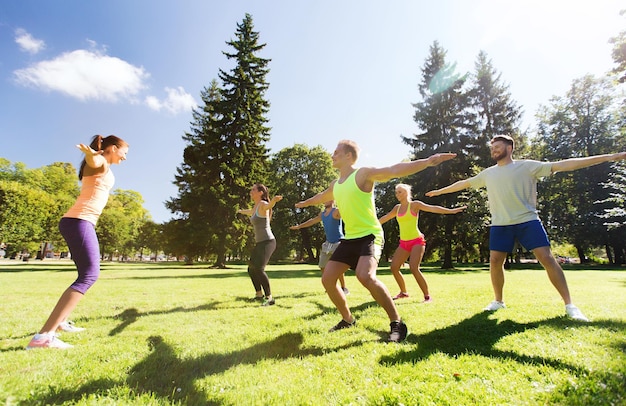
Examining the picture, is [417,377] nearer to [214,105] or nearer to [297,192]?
[214,105]

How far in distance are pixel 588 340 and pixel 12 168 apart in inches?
2595

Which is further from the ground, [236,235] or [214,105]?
[214,105]

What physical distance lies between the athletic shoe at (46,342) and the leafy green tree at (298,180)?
A: 38.4 meters

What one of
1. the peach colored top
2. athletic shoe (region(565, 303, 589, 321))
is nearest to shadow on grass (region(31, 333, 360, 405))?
the peach colored top

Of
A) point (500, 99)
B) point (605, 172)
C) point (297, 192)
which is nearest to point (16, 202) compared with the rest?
point (297, 192)

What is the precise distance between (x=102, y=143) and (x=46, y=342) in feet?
8.46

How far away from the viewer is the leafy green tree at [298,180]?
42969mm

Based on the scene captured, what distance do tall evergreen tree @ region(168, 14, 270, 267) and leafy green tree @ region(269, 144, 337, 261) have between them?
40.0 ft

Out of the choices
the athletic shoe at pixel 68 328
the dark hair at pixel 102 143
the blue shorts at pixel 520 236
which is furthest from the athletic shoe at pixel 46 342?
the blue shorts at pixel 520 236

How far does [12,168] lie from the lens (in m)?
47.7

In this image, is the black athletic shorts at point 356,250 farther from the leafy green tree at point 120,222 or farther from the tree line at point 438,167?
the leafy green tree at point 120,222

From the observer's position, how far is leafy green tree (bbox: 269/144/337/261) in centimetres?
4297

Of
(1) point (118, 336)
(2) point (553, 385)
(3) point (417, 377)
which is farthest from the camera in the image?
(1) point (118, 336)

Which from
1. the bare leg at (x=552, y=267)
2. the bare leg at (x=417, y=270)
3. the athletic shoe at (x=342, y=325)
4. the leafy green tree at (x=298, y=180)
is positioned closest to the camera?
the athletic shoe at (x=342, y=325)
